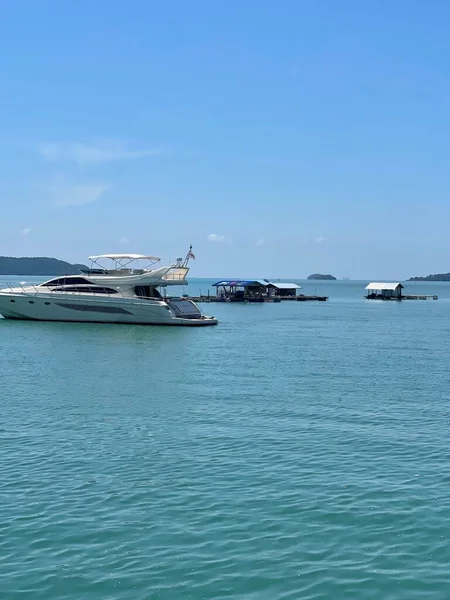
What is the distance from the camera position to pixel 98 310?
212ft

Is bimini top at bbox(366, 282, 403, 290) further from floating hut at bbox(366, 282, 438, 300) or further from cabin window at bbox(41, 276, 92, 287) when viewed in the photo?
cabin window at bbox(41, 276, 92, 287)

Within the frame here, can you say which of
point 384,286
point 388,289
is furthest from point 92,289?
point 384,286

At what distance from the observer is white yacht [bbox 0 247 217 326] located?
64.6 meters

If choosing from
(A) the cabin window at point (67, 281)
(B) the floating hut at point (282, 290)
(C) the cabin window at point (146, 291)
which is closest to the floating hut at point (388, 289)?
(B) the floating hut at point (282, 290)

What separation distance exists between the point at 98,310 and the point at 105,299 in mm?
1255

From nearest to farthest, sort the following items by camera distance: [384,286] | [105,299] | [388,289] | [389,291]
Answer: [105,299]
[388,289]
[384,286]
[389,291]

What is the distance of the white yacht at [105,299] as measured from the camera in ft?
212

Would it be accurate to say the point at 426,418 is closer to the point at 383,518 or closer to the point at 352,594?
the point at 383,518

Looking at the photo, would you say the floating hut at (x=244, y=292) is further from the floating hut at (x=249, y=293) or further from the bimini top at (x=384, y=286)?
the bimini top at (x=384, y=286)

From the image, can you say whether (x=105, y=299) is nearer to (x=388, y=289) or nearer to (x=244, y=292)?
(x=244, y=292)

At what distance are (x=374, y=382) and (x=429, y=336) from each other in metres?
29.7

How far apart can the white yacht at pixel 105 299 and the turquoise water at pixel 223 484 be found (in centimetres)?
2716

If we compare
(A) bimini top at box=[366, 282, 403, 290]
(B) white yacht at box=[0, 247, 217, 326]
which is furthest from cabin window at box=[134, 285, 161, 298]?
(A) bimini top at box=[366, 282, 403, 290]

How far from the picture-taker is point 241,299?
122438mm
